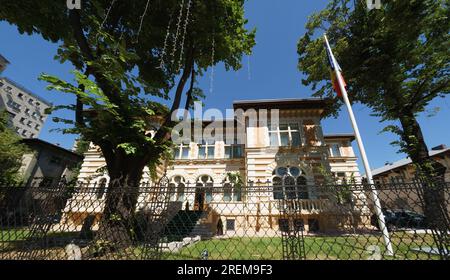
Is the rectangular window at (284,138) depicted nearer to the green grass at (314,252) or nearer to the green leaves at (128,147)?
the green grass at (314,252)

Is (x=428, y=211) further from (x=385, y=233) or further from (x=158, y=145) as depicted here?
(x=158, y=145)

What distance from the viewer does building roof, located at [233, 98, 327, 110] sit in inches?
638

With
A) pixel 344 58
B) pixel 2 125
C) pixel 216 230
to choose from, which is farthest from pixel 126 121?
pixel 2 125

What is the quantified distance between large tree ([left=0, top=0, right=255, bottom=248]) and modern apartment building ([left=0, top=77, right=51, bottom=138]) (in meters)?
43.5

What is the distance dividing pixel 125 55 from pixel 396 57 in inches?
619

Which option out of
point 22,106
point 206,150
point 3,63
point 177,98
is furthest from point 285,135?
point 22,106

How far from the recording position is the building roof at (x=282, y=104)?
53.2 feet

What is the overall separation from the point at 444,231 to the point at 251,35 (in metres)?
10.3

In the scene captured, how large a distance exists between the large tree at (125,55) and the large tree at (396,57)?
7930 mm

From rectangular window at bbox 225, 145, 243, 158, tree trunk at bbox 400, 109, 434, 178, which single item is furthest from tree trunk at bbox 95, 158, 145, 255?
tree trunk at bbox 400, 109, 434, 178

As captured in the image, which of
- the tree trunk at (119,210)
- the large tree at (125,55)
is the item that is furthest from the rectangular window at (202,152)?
the tree trunk at (119,210)

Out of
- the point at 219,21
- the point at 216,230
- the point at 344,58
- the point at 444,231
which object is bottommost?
the point at 216,230

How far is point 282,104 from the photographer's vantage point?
16797 mm

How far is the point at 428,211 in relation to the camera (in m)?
3.25
